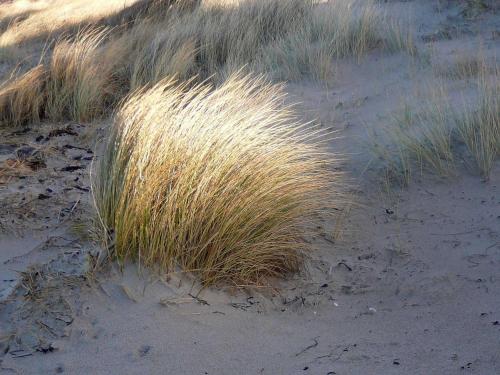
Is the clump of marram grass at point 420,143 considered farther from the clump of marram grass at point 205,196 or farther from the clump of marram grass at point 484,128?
the clump of marram grass at point 205,196

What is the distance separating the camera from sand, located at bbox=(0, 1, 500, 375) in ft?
8.09

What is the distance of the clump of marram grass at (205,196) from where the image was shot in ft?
9.35

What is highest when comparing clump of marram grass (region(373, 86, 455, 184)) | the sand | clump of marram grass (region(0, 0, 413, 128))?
clump of marram grass (region(0, 0, 413, 128))

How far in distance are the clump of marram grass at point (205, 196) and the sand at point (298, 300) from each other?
0.11 m

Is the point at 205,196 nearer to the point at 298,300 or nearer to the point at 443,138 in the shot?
the point at 298,300

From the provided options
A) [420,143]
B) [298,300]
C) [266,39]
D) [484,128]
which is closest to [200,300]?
[298,300]

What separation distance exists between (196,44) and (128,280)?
487 centimetres

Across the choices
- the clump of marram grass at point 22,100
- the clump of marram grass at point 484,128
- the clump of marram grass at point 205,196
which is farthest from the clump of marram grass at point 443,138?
the clump of marram grass at point 22,100

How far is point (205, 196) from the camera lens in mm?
2926

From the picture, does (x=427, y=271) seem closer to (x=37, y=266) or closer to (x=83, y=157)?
(x=37, y=266)

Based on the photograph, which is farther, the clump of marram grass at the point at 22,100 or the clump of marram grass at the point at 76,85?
the clump of marram grass at the point at 76,85

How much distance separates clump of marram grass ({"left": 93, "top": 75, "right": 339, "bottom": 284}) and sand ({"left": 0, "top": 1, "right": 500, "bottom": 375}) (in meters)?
0.11

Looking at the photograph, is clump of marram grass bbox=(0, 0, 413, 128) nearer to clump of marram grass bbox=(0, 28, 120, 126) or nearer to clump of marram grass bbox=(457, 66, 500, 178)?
clump of marram grass bbox=(0, 28, 120, 126)

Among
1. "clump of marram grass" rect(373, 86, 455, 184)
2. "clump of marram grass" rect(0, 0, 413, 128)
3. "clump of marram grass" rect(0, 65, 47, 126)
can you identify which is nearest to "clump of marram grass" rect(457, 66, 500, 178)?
"clump of marram grass" rect(373, 86, 455, 184)
